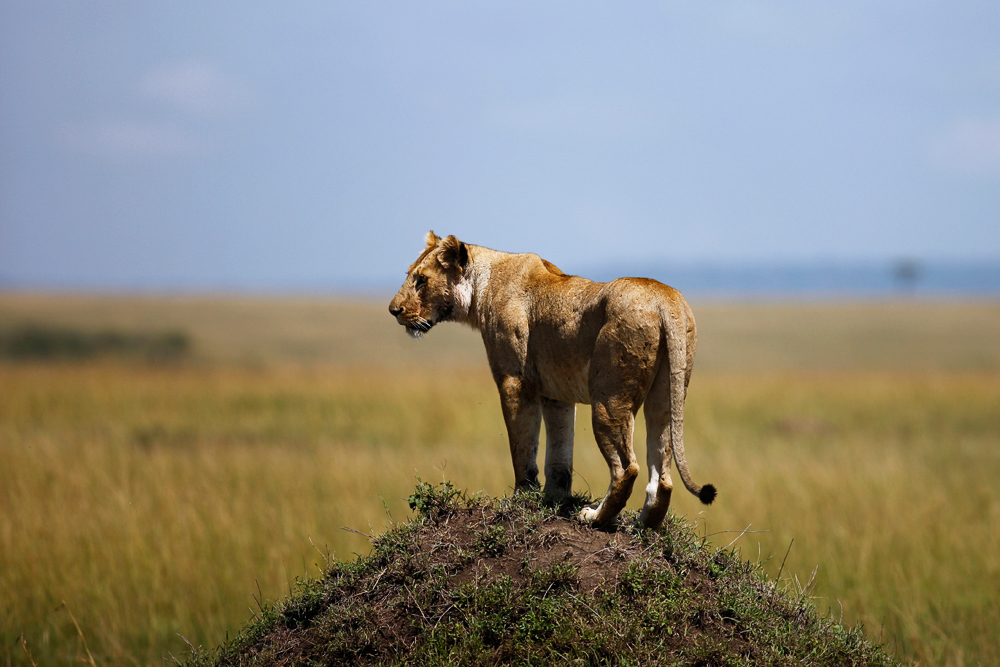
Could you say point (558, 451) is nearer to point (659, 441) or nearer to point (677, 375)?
point (659, 441)

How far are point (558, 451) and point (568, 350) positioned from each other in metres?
0.77

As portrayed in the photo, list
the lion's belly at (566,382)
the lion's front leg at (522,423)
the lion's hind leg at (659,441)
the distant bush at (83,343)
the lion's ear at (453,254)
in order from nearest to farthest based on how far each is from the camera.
Result: 1. the lion's hind leg at (659,441)
2. the lion's belly at (566,382)
3. the lion's front leg at (522,423)
4. the lion's ear at (453,254)
5. the distant bush at (83,343)

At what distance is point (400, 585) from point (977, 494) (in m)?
11.0

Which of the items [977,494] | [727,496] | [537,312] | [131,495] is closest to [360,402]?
[131,495]

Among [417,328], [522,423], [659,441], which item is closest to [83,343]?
[417,328]

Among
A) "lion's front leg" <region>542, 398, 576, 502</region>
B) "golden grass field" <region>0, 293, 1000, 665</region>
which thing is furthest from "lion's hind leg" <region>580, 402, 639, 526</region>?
"golden grass field" <region>0, 293, 1000, 665</region>

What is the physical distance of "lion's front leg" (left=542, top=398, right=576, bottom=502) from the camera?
18.5 ft

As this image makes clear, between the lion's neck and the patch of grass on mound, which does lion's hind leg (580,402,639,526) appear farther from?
the lion's neck

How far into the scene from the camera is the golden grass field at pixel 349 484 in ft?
28.4

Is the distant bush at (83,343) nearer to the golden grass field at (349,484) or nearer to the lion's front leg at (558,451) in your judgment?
the golden grass field at (349,484)

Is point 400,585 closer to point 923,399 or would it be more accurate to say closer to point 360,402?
point 360,402

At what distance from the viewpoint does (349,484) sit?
12.9 m

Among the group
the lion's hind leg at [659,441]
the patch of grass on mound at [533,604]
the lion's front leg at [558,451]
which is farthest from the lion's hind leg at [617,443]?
the lion's front leg at [558,451]

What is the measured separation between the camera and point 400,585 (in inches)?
201
